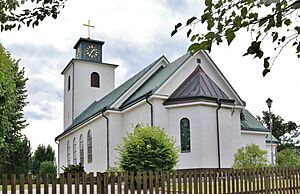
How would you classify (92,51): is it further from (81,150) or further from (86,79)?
(81,150)

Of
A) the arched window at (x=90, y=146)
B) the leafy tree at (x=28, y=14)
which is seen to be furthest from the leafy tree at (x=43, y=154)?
Answer: the leafy tree at (x=28, y=14)

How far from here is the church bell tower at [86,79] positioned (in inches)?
1270

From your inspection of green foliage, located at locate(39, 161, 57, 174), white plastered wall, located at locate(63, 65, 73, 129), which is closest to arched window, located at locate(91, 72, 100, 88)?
white plastered wall, located at locate(63, 65, 73, 129)

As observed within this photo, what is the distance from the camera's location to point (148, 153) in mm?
14492

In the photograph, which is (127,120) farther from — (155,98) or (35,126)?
(35,126)

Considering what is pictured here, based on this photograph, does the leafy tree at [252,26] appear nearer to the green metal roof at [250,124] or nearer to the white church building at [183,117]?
the white church building at [183,117]

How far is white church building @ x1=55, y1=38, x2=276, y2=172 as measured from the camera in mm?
18516

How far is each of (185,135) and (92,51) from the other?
18135 millimetres

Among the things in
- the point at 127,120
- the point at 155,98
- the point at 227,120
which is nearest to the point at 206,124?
the point at 227,120

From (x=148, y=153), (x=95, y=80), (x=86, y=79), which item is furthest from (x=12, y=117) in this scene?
(x=148, y=153)

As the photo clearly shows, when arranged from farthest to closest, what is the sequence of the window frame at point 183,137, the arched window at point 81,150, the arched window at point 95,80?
the arched window at point 95,80 → the arched window at point 81,150 → the window frame at point 183,137

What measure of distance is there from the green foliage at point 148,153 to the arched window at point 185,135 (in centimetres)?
376

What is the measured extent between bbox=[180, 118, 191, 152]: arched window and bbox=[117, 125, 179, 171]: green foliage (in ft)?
12.3

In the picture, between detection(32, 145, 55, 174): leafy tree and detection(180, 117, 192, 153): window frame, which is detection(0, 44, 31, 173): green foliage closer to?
detection(32, 145, 55, 174): leafy tree
